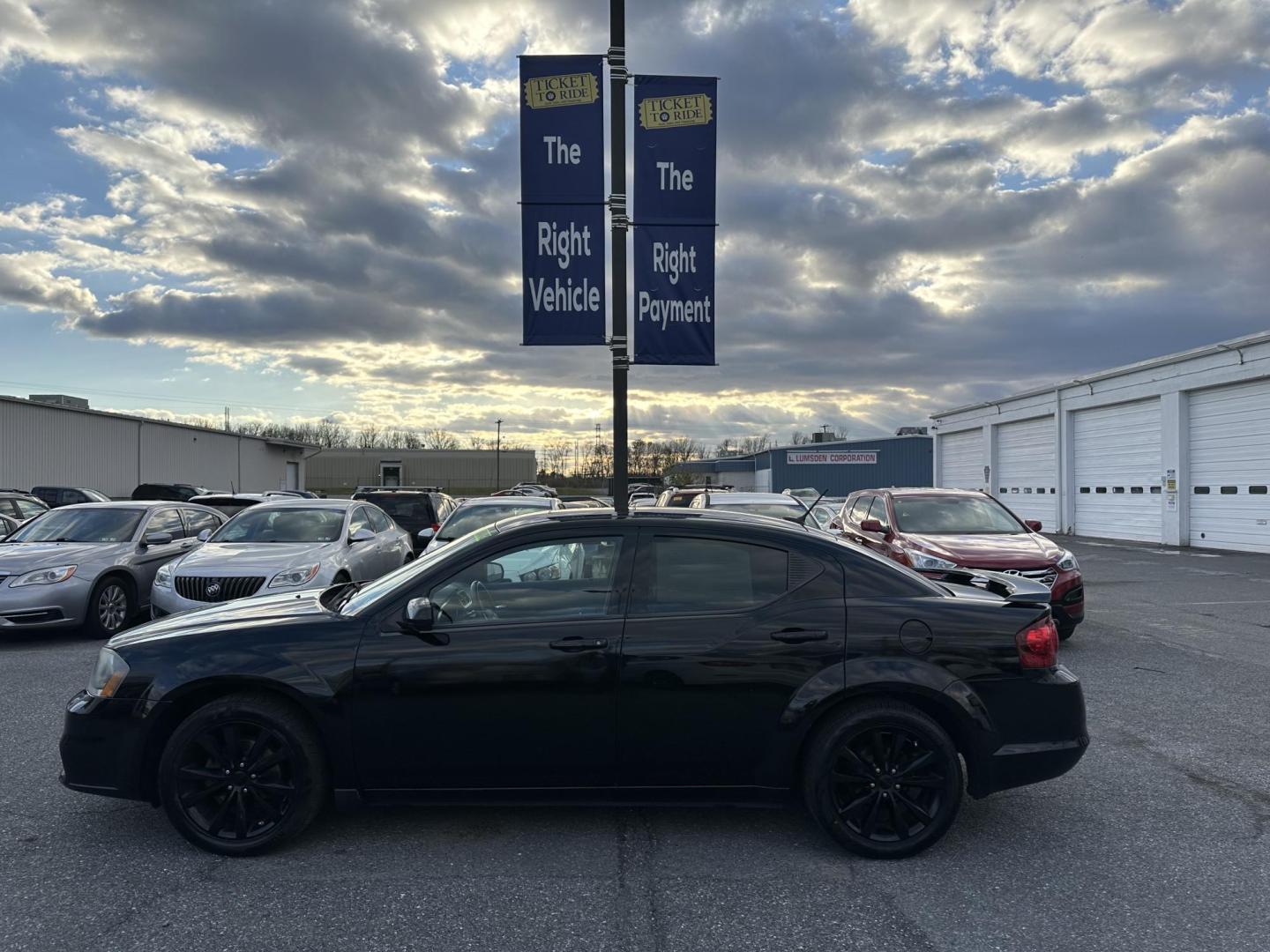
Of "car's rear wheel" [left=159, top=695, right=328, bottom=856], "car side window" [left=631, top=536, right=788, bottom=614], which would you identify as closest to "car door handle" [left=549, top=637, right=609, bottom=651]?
"car side window" [left=631, top=536, right=788, bottom=614]

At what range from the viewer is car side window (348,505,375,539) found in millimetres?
10312

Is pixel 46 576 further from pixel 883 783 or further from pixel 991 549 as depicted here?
pixel 991 549

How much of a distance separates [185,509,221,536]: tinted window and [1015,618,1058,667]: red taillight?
10356mm

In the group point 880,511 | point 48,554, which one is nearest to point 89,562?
point 48,554

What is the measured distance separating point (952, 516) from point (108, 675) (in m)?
8.91

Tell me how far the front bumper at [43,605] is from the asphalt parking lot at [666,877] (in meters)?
4.28

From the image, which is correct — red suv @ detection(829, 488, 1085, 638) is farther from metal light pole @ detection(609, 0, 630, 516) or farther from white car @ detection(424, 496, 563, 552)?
white car @ detection(424, 496, 563, 552)

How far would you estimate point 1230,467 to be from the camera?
20.7 m

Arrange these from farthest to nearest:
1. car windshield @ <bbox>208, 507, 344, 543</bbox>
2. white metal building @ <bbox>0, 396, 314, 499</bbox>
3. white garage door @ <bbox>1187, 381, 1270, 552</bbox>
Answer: white metal building @ <bbox>0, 396, 314, 499</bbox> < white garage door @ <bbox>1187, 381, 1270, 552</bbox> < car windshield @ <bbox>208, 507, 344, 543</bbox>

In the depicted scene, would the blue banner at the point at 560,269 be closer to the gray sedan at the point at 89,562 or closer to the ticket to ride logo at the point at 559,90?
the ticket to ride logo at the point at 559,90

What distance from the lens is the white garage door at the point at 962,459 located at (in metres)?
34.6

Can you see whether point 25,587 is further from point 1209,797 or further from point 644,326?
point 1209,797

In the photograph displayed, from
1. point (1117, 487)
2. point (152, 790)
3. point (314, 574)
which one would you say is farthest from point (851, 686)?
point (1117, 487)

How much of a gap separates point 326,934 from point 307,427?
115640 mm
